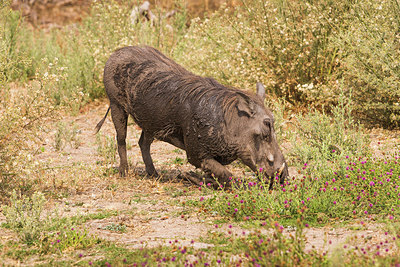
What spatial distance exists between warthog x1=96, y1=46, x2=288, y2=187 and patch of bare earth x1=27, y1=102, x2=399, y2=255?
0.53 metres

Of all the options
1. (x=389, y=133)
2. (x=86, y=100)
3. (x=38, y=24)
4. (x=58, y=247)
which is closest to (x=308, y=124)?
(x=389, y=133)

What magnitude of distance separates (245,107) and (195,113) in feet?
1.79

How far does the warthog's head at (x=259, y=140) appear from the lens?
516cm

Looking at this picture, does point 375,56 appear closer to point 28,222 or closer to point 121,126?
point 121,126

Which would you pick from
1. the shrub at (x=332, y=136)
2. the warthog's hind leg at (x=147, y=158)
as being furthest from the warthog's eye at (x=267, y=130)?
the warthog's hind leg at (x=147, y=158)

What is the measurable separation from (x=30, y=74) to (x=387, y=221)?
389 inches

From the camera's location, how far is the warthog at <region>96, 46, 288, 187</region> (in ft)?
17.3

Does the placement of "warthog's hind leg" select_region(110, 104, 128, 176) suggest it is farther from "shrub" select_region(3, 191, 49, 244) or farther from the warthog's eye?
"shrub" select_region(3, 191, 49, 244)

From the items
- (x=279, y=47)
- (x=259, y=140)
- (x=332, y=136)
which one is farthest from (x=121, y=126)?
(x=279, y=47)

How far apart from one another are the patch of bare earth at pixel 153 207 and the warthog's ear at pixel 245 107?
1.02 meters

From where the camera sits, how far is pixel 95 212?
4902mm

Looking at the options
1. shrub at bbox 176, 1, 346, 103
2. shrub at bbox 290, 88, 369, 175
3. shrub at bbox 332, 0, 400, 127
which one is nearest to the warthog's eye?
shrub at bbox 290, 88, 369, 175

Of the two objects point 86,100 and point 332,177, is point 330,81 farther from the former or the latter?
→ point 86,100

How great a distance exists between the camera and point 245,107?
5.35 m
